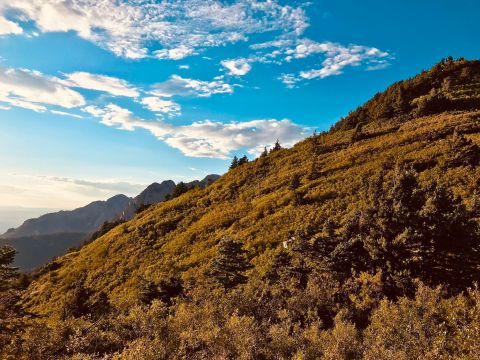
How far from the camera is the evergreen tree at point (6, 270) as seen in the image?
19.8 m

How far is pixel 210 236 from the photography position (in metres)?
52.8

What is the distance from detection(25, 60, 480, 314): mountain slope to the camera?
41688 mm

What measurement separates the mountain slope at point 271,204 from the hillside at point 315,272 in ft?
1.07

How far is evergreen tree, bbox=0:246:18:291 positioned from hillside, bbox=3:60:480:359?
468 centimetres

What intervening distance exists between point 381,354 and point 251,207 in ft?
153

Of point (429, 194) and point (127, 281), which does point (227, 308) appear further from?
point (127, 281)

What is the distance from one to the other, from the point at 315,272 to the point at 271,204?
3172cm

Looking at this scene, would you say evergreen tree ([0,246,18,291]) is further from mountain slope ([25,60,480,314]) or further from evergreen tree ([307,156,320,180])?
evergreen tree ([307,156,320,180])

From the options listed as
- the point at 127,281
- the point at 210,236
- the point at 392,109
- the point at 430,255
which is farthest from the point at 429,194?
the point at 392,109

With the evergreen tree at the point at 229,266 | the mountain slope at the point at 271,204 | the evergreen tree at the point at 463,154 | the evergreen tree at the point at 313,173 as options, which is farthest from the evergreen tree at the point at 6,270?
the evergreen tree at the point at 463,154

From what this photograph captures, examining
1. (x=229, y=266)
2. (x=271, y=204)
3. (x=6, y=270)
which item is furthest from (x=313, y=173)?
(x=6, y=270)

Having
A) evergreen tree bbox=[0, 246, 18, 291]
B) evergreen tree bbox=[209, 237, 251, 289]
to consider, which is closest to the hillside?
evergreen tree bbox=[209, 237, 251, 289]

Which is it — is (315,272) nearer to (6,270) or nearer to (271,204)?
(6,270)

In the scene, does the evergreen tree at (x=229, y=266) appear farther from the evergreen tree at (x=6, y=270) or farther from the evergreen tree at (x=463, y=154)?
the evergreen tree at (x=463, y=154)
